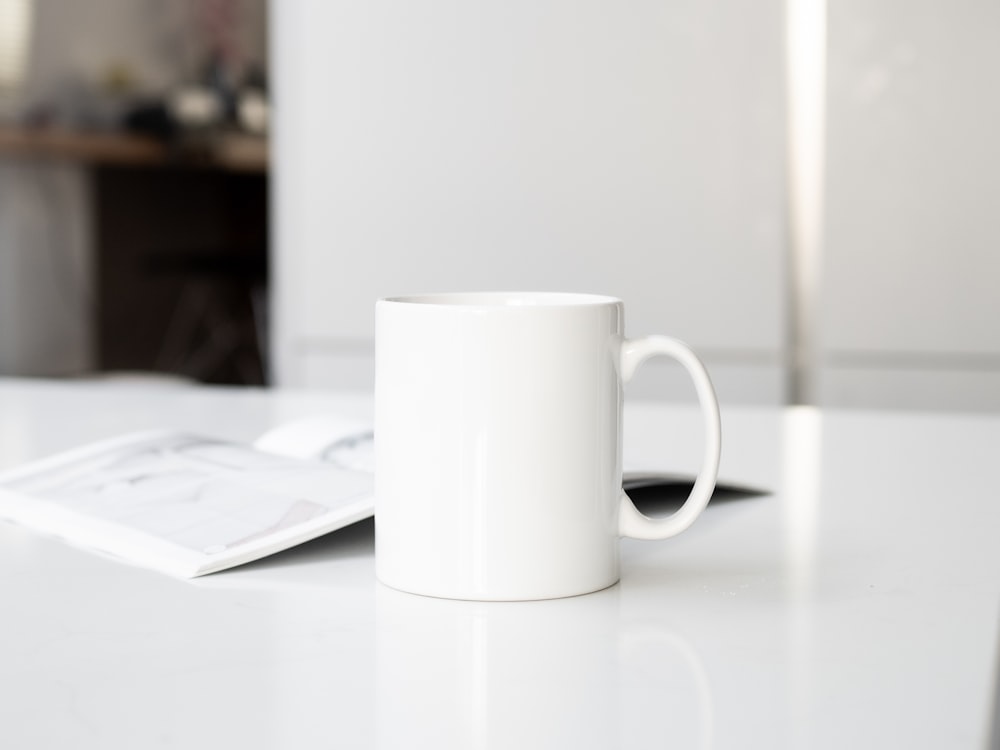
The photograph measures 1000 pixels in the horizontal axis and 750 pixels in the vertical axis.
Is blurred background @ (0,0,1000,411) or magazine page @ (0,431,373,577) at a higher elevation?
blurred background @ (0,0,1000,411)

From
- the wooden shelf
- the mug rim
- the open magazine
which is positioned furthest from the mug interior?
the wooden shelf

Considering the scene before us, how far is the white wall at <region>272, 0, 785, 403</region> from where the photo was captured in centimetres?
226

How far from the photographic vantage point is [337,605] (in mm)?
504

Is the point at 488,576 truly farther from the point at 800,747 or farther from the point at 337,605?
the point at 800,747

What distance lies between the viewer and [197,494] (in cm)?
66

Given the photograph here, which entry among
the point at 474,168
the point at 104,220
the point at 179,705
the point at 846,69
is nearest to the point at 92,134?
the point at 104,220

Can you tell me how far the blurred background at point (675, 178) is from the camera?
2.19 metres

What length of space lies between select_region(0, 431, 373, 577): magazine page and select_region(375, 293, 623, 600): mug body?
0.29 feet

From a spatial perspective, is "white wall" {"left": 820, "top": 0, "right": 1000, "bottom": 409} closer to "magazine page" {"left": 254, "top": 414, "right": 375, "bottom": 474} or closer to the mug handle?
"magazine page" {"left": 254, "top": 414, "right": 375, "bottom": 474}

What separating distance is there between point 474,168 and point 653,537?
1.94m

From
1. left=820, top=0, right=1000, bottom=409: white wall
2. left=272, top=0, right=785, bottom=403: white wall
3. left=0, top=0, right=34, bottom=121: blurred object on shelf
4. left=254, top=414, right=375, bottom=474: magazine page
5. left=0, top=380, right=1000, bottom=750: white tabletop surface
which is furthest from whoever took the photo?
left=0, top=0, right=34, bottom=121: blurred object on shelf

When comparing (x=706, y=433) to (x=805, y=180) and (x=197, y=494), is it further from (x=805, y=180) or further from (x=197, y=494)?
(x=805, y=180)

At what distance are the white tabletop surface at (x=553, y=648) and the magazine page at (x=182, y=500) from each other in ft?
0.05

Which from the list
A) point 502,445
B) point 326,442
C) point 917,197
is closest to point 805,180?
point 917,197
